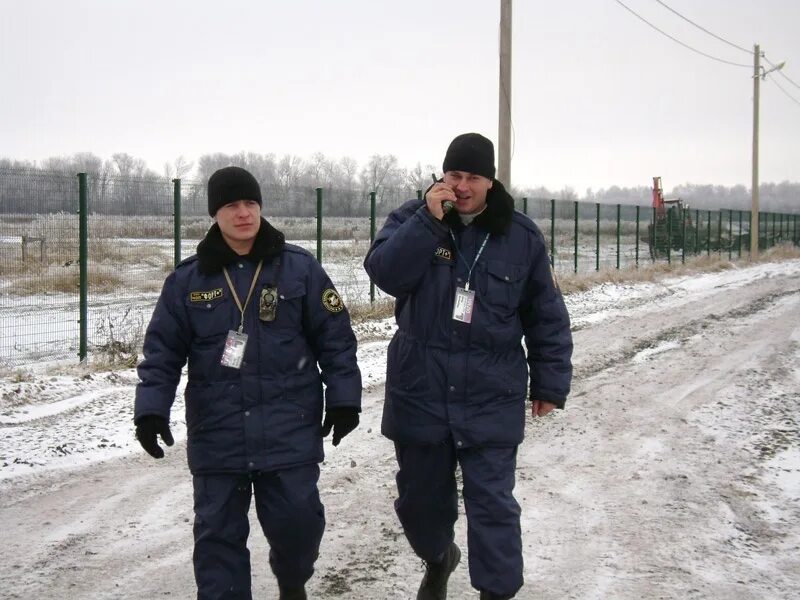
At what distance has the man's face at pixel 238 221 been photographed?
3357 mm

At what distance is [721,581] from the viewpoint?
395 cm

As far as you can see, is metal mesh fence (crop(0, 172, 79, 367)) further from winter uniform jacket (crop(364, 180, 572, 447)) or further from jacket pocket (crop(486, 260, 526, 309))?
jacket pocket (crop(486, 260, 526, 309))

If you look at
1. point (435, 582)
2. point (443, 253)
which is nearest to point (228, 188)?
point (443, 253)

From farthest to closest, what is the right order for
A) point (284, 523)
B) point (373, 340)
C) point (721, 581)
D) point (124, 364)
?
1. point (373, 340)
2. point (124, 364)
3. point (721, 581)
4. point (284, 523)

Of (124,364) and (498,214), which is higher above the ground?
(498,214)

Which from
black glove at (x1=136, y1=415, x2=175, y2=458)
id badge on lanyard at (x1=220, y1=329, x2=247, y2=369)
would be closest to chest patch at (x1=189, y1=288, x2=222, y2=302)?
id badge on lanyard at (x1=220, y1=329, x2=247, y2=369)

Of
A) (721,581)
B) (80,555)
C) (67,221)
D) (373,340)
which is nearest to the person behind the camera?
(721,581)

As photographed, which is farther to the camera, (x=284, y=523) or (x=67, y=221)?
(x=67, y=221)

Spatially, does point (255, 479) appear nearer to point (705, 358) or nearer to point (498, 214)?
point (498, 214)

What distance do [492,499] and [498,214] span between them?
3.73 ft

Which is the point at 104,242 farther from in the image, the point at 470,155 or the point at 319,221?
the point at 470,155

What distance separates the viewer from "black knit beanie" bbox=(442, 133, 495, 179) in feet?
11.2

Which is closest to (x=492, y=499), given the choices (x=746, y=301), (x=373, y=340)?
→ (x=373, y=340)

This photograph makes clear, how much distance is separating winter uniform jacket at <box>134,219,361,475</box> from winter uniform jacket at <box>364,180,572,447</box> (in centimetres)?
26
